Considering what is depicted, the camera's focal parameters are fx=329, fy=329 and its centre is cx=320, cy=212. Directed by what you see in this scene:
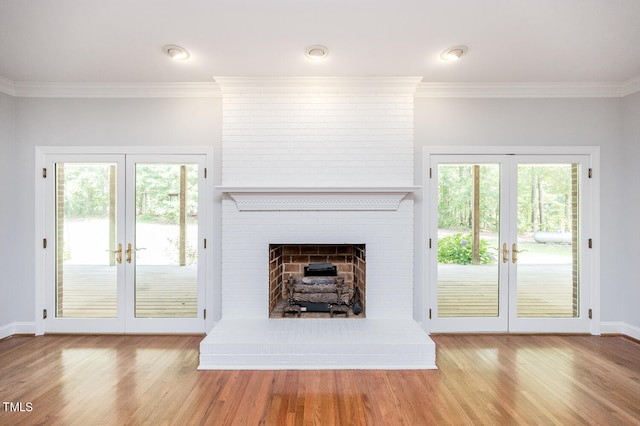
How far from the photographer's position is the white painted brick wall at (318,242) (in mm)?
3414

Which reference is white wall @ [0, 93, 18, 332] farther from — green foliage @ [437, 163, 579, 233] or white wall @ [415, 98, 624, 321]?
green foliage @ [437, 163, 579, 233]

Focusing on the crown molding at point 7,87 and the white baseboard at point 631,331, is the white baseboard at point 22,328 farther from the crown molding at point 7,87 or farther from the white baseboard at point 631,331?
the white baseboard at point 631,331

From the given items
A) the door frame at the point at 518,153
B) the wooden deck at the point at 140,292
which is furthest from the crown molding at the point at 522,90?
the wooden deck at the point at 140,292

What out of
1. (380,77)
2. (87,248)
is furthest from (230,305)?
(380,77)

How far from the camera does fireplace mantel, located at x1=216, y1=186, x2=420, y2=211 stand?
10.8 feet

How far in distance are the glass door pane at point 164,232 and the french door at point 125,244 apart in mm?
10

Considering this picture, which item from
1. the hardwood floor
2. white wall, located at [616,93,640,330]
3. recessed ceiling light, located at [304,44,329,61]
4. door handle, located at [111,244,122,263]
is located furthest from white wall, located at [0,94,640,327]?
recessed ceiling light, located at [304,44,329,61]

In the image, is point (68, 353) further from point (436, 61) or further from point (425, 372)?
point (436, 61)

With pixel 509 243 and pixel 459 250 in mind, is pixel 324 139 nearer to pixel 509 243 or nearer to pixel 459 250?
pixel 459 250

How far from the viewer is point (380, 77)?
3.32 meters

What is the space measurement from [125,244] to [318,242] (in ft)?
6.80

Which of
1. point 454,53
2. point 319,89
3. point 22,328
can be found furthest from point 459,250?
point 22,328

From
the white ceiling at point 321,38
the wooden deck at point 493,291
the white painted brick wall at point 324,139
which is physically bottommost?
the wooden deck at point 493,291

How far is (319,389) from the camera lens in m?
2.46
